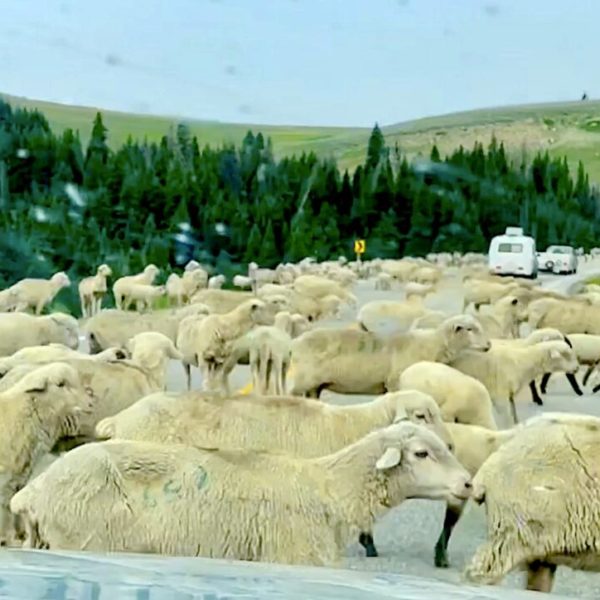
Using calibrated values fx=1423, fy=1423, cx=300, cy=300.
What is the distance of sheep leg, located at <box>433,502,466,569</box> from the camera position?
27.7 ft

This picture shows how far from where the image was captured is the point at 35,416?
359 inches

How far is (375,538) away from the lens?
923cm

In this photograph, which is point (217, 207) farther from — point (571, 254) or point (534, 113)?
point (534, 113)

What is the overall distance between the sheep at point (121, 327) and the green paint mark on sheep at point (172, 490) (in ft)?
36.1

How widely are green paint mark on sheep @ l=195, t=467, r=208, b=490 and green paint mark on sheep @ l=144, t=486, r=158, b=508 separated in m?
0.23

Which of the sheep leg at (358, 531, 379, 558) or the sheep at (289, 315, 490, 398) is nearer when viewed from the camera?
the sheep leg at (358, 531, 379, 558)

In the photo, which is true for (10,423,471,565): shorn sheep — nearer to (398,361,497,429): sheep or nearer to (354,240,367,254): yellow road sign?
(398,361,497,429): sheep

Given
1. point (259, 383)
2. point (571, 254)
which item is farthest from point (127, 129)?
point (259, 383)

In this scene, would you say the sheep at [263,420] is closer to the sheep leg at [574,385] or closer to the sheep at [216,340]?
the sheep at [216,340]

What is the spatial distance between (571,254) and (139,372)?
161 feet

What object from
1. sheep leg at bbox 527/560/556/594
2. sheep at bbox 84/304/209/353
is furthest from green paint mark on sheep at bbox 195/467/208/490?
sheep at bbox 84/304/209/353

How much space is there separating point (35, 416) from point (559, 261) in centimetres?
4988

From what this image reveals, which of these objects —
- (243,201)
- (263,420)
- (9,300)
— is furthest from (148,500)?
(243,201)

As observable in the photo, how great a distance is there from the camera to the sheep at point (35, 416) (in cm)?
891
